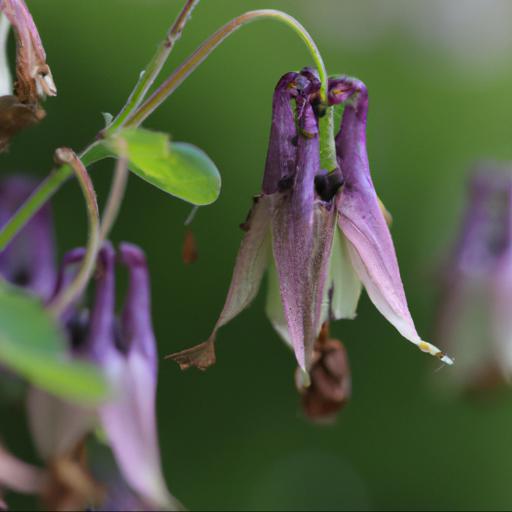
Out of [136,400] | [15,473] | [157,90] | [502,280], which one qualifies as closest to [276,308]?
[136,400]

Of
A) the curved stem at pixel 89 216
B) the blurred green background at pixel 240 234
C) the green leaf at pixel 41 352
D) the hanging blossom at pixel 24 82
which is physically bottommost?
the blurred green background at pixel 240 234

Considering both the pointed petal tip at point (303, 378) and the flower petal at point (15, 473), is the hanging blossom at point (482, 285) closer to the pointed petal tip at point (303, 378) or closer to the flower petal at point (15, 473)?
the pointed petal tip at point (303, 378)

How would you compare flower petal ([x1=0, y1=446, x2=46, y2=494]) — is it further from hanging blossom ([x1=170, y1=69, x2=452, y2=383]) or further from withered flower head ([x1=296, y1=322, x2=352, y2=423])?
withered flower head ([x1=296, y1=322, x2=352, y2=423])

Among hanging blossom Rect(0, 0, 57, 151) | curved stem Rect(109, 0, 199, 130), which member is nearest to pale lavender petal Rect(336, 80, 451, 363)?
curved stem Rect(109, 0, 199, 130)

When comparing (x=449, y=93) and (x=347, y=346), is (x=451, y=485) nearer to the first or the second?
(x=347, y=346)

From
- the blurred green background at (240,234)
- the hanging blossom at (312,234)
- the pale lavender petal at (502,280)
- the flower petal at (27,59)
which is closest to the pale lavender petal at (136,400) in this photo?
Answer: the hanging blossom at (312,234)

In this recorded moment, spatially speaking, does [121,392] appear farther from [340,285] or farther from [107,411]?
[340,285]
